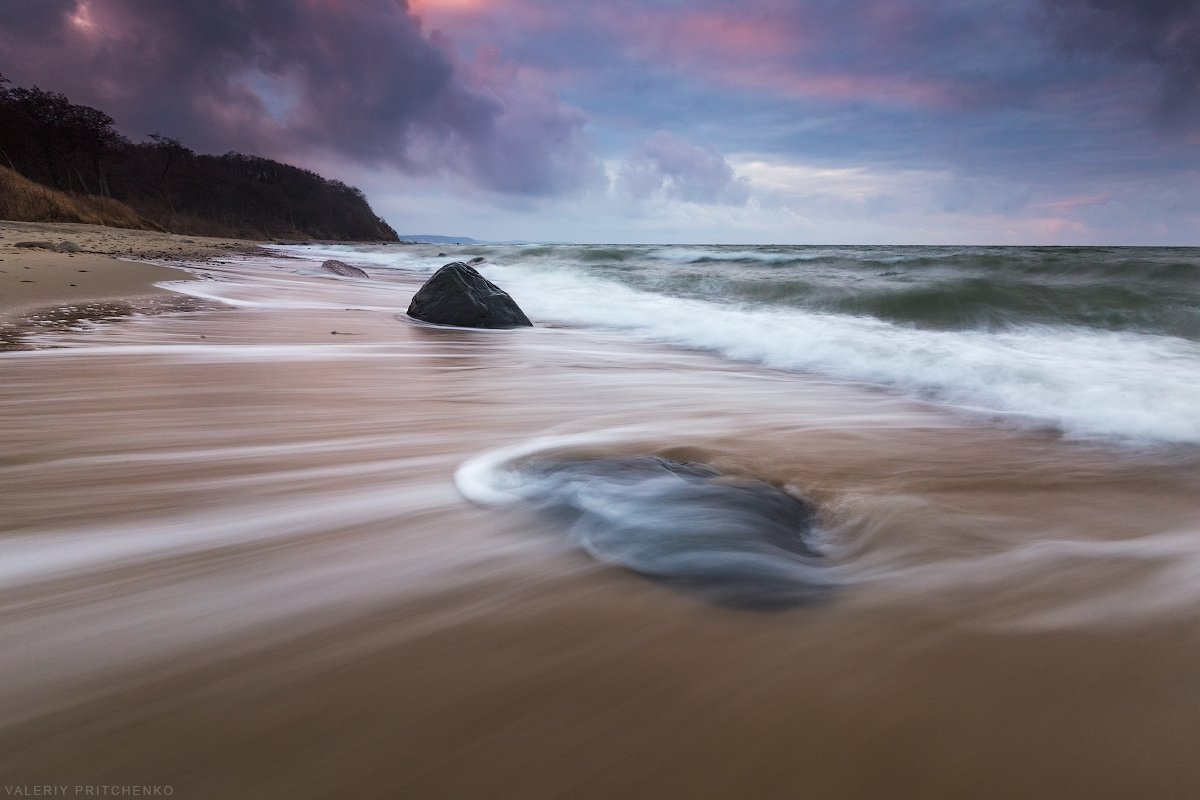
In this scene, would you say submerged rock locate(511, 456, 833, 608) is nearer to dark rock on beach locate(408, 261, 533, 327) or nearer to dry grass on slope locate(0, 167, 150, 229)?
dark rock on beach locate(408, 261, 533, 327)

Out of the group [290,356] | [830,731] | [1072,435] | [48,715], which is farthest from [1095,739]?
[290,356]

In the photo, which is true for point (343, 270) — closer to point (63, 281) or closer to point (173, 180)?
point (63, 281)

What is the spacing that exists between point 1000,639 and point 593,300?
27.7 feet

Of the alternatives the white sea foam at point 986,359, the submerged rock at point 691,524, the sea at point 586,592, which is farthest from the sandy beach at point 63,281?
the submerged rock at point 691,524

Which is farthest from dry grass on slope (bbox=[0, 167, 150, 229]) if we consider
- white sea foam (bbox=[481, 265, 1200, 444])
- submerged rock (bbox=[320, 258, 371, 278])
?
white sea foam (bbox=[481, 265, 1200, 444])

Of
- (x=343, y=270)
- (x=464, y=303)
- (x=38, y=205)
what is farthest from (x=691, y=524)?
(x=38, y=205)

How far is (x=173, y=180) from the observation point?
67.2 metres

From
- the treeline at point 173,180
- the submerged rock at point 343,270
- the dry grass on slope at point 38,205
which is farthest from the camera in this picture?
the treeline at point 173,180

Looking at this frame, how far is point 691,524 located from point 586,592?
35 cm

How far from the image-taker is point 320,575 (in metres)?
1.36

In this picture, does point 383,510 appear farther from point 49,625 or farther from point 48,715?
point 48,715

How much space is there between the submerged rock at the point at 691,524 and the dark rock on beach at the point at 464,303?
174 inches

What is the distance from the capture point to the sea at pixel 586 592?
87 centimetres

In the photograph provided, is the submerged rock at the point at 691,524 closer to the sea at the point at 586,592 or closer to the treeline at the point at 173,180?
the sea at the point at 586,592
